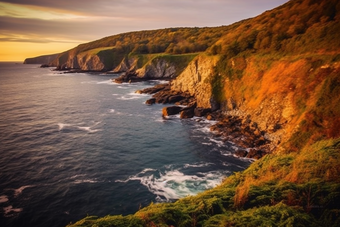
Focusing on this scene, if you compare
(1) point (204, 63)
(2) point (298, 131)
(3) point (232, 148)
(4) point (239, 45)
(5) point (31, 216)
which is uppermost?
(4) point (239, 45)

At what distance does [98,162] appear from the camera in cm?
3941

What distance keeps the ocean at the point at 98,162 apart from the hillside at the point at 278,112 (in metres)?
9.34

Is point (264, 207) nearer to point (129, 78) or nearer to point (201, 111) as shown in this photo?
point (201, 111)

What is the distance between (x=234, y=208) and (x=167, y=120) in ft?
156

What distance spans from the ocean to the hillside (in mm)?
Result: 9336

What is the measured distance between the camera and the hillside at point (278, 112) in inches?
524

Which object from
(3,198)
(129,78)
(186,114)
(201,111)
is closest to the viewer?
(3,198)

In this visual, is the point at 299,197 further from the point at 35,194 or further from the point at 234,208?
the point at 35,194

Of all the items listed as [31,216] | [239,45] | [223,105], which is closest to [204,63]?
[239,45]

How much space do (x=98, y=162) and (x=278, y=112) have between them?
3887cm

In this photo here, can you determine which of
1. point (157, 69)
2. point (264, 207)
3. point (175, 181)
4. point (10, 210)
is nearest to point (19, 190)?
point (10, 210)

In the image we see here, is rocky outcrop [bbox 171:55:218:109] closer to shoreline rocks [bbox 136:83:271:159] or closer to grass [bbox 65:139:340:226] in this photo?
shoreline rocks [bbox 136:83:271:159]

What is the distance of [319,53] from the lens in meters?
50.3

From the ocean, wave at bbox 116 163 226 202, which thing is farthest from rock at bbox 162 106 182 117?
wave at bbox 116 163 226 202
